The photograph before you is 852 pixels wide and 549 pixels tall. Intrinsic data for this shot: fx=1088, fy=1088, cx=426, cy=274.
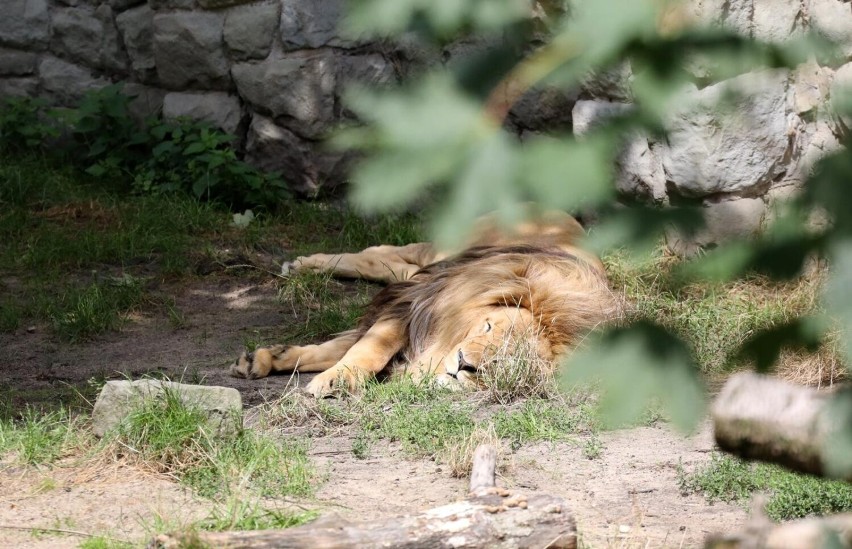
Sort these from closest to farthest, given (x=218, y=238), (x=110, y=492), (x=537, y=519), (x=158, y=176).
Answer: (x=537, y=519) < (x=110, y=492) < (x=218, y=238) < (x=158, y=176)

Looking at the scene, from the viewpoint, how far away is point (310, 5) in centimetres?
718

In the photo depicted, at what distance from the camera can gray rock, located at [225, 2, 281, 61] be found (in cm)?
723

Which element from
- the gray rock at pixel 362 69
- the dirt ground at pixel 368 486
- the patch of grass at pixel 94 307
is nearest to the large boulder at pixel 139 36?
the gray rock at pixel 362 69

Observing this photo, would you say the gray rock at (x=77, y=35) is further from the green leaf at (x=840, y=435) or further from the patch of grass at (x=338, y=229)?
the green leaf at (x=840, y=435)

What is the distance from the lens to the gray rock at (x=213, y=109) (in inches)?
298

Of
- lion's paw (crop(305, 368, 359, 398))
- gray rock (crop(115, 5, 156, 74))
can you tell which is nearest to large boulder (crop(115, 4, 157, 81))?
gray rock (crop(115, 5, 156, 74))

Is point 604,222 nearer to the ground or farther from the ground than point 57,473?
farther from the ground

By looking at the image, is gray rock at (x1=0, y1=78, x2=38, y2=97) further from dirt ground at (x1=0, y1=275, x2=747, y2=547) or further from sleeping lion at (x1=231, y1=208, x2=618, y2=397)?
sleeping lion at (x1=231, y1=208, x2=618, y2=397)

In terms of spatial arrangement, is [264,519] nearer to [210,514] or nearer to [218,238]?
[210,514]

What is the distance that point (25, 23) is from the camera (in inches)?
316

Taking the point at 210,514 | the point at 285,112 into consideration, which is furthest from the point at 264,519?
the point at 285,112

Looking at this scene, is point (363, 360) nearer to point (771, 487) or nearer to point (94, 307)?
point (94, 307)

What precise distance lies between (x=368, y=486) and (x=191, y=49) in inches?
182

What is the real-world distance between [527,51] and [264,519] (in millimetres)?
2270
